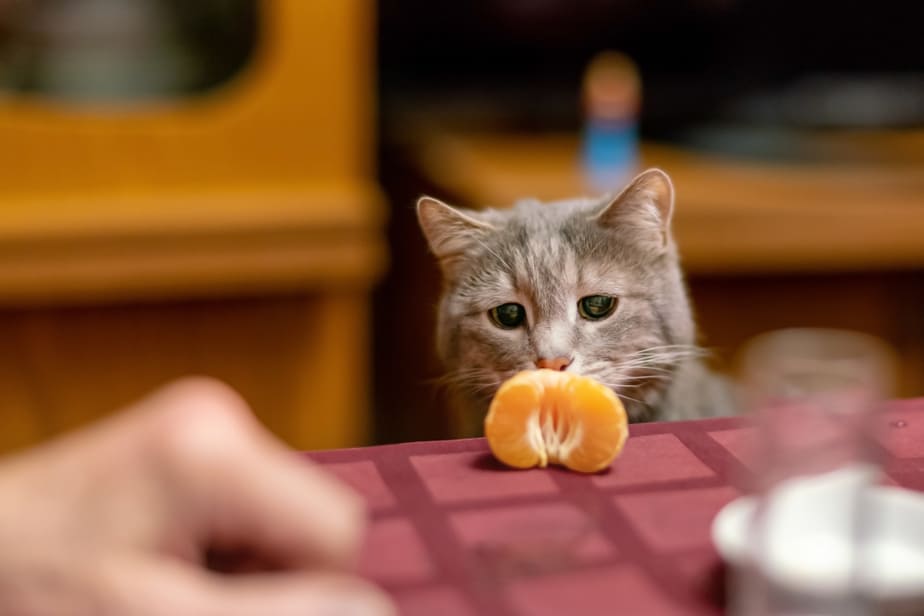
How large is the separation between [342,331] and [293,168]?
30 centimetres

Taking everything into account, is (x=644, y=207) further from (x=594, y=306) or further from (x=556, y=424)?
(x=556, y=424)

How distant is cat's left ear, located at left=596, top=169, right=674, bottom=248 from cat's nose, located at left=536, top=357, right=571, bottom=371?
128 millimetres

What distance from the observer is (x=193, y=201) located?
6.49 ft

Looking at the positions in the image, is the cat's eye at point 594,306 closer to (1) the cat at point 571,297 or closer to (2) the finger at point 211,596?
(1) the cat at point 571,297

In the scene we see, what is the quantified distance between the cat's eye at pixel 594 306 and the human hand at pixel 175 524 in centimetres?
38

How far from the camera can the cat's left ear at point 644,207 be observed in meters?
0.95

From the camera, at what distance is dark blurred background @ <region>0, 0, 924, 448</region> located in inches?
76.7

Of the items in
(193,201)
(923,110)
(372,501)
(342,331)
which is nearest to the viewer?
(372,501)

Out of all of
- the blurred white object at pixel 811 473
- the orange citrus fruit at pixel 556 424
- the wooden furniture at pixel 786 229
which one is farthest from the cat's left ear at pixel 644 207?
the wooden furniture at pixel 786 229

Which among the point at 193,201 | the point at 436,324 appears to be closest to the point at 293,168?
the point at 193,201

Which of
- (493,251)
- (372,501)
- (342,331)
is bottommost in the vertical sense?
(342,331)

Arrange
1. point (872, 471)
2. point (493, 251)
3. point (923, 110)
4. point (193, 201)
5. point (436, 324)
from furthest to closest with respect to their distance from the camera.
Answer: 1. point (923, 110)
2. point (193, 201)
3. point (436, 324)
4. point (493, 251)
5. point (872, 471)

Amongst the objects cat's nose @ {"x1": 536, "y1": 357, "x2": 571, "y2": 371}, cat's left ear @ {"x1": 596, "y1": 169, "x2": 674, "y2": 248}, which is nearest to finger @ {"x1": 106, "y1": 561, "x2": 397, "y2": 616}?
cat's nose @ {"x1": 536, "y1": 357, "x2": 571, "y2": 371}

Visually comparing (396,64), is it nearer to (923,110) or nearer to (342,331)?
(342,331)
